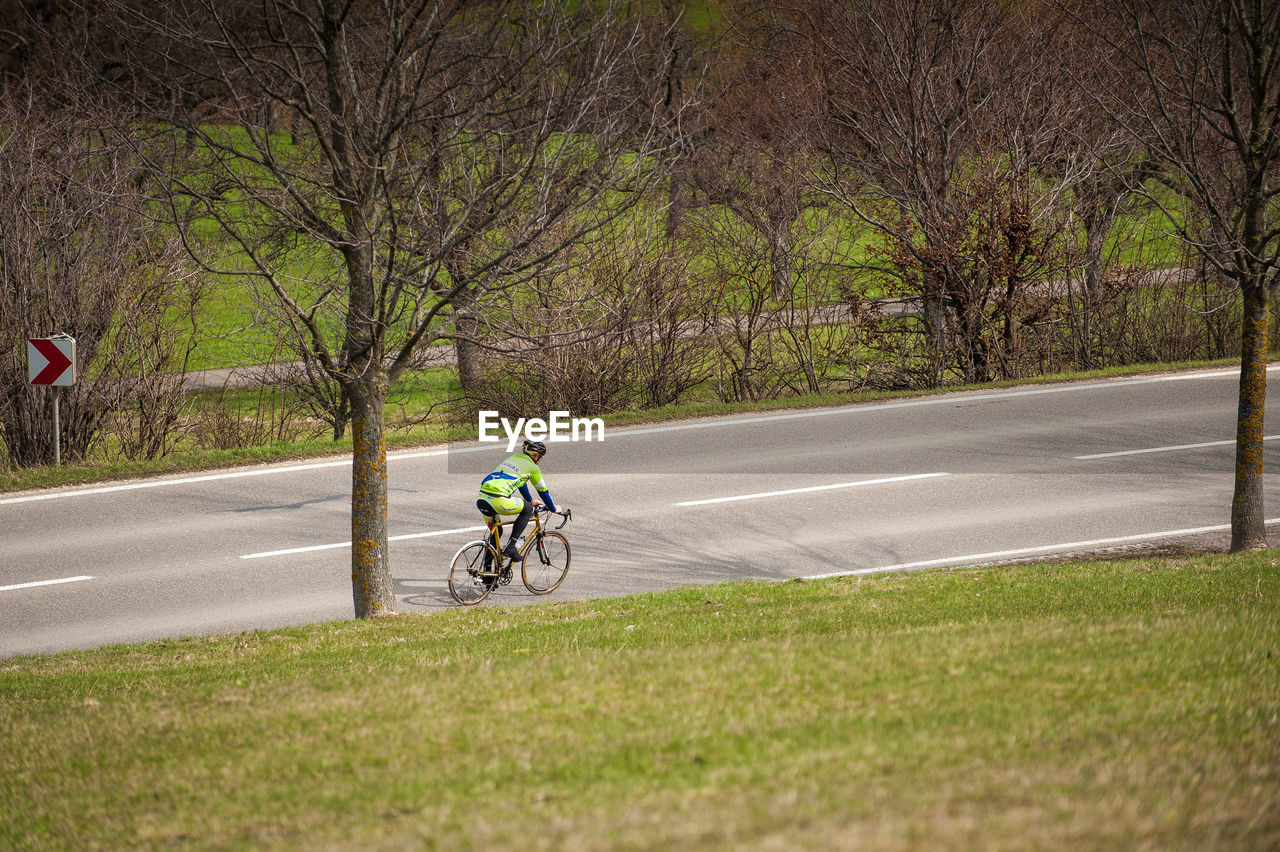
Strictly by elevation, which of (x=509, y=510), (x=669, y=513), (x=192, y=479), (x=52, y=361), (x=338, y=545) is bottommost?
(x=338, y=545)

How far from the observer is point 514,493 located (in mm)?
10984

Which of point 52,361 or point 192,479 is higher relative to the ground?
point 52,361

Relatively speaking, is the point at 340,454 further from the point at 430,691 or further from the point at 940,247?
the point at 940,247

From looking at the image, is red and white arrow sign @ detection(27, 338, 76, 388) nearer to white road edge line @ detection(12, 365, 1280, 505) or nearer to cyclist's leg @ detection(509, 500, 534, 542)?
white road edge line @ detection(12, 365, 1280, 505)

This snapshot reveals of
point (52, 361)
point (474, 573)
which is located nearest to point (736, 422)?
point (474, 573)

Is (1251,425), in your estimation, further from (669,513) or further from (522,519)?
(522,519)

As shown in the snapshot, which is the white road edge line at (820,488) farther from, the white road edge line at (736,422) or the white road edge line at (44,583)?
the white road edge line at (44,583)

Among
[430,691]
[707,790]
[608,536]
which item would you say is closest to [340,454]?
[608,536]

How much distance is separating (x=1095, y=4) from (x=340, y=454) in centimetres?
1162

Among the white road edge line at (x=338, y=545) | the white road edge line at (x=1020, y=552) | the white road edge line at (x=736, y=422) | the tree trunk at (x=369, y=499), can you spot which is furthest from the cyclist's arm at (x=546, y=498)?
the white road edge line at (x=736, y=422)

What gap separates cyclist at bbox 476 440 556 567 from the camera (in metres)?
10.9

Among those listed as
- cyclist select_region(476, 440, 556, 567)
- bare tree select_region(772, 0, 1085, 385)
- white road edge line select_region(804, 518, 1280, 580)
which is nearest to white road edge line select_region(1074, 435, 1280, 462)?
white road edge line select_region(804, 518, 1280, 580)

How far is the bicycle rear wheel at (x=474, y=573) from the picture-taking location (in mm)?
10672

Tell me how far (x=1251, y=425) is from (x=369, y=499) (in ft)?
27.4
